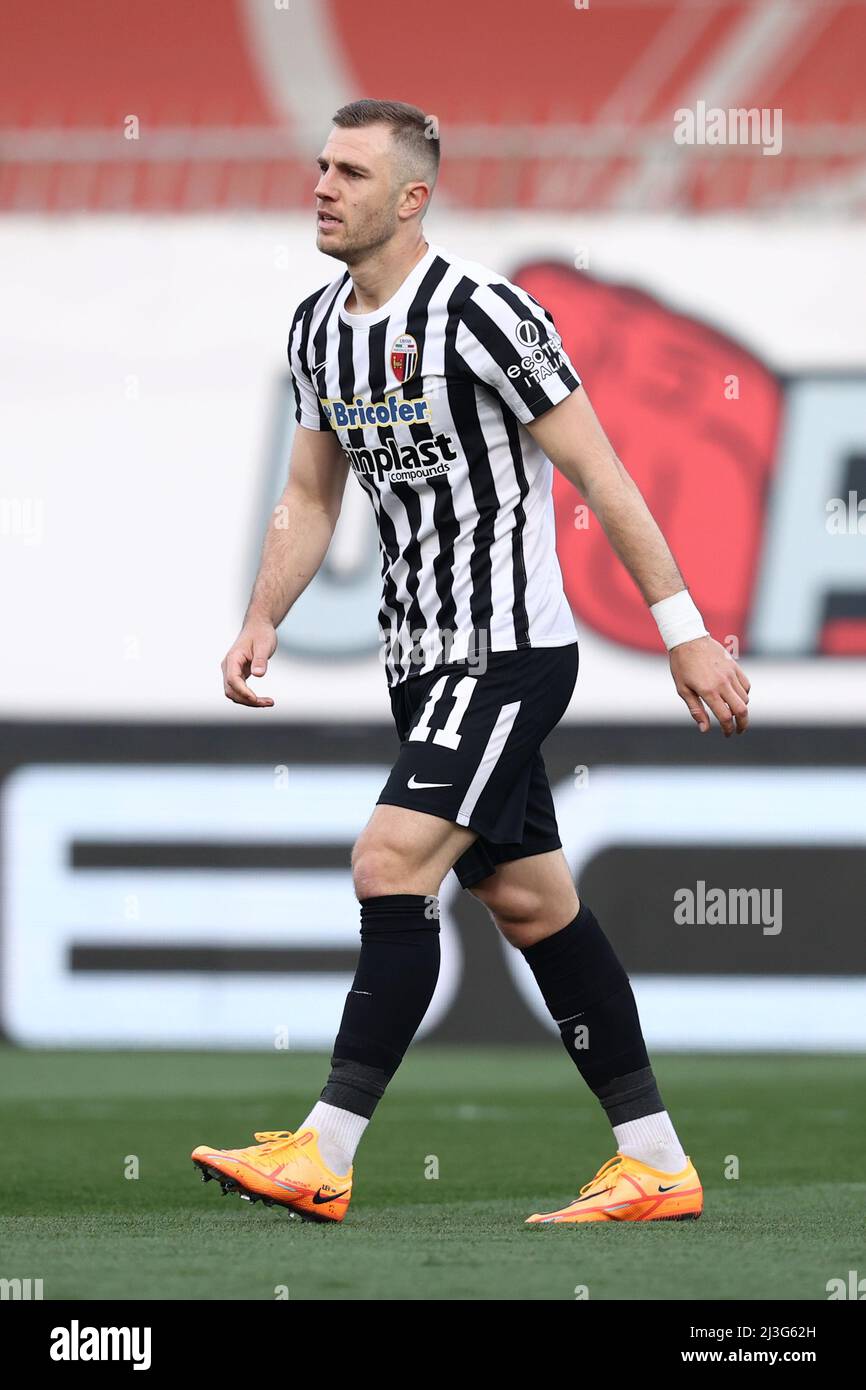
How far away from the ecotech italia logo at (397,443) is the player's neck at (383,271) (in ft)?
0.50

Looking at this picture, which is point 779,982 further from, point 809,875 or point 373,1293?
point 373,1293

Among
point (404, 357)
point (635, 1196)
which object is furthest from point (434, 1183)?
point (404, 357)

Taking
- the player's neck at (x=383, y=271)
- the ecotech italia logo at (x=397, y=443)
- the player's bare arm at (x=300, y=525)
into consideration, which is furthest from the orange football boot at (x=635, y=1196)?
the player's neck at (x=383, y=271)

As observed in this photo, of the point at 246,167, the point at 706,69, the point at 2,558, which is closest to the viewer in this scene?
the point at 2,558

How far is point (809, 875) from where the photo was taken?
6539mm

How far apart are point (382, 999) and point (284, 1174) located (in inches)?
10.7

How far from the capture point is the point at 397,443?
2908mm

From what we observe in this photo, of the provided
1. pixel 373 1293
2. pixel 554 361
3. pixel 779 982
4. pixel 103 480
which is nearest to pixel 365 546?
pixel 103 480

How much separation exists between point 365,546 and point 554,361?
14.3 ft

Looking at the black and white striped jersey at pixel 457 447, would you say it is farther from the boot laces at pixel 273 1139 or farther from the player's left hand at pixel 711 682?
the boot laces at pixel 273 1139

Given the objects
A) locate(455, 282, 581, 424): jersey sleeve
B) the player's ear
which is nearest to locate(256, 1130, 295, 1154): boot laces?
locate(455, 282, 581, 424): jersey sleeve

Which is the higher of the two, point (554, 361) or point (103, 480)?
point (103, 480)

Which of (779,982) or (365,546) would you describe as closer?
(779,982)
